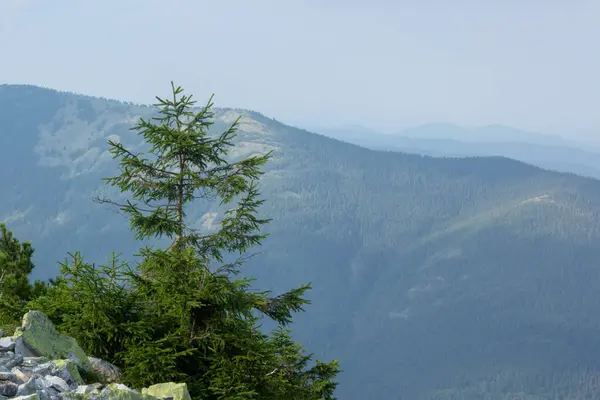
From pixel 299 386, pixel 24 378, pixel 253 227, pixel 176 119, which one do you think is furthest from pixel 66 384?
pixel 176 119

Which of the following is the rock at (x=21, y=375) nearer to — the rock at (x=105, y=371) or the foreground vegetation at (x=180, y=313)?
the rock at (x=105, y=371)

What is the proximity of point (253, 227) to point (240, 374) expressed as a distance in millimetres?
5850

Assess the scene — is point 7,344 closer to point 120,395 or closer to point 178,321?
point 120,395

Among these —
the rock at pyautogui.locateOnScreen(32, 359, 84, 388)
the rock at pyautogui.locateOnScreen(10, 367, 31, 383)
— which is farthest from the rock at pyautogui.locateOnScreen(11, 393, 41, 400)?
the rock at pyautogui.locateOnScreen(32, 359, 84, 388)

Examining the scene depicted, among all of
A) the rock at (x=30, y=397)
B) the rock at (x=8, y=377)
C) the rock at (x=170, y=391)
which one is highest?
the rock at (x=30, y=397)

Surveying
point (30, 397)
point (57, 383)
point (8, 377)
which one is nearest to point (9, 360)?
point (8, 377)

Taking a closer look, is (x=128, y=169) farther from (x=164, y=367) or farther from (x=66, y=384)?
(x=66, y=384)

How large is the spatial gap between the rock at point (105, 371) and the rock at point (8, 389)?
3701 millimetres

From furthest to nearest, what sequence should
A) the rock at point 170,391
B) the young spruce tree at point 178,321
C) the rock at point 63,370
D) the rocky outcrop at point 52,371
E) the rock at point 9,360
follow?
the young spruce tree at point 178,321 → the rock at point 170,391 → the rock at point 9,360 → the rock at point 63,370 → the rocky outcrop at point 52,371

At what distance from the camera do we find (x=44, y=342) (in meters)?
15.9

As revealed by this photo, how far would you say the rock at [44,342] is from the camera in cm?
1565

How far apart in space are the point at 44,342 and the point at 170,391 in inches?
142

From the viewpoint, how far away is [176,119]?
22.4m

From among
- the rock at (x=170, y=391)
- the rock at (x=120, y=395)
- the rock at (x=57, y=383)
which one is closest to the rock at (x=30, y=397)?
the rock at (x=57, y=383)
